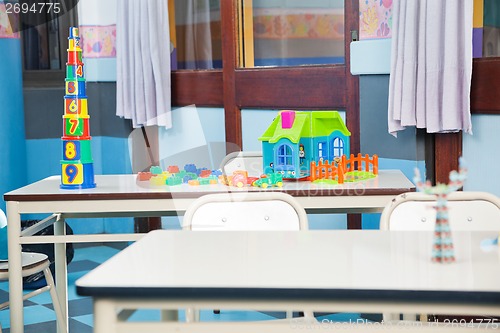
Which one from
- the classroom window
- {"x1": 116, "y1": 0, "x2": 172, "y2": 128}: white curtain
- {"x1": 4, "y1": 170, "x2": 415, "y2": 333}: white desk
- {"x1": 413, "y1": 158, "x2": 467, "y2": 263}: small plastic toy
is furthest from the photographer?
the classroom window

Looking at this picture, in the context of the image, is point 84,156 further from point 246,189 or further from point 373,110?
point 373,110

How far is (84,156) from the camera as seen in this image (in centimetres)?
308

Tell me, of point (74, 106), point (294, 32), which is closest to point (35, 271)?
point (74, 106)

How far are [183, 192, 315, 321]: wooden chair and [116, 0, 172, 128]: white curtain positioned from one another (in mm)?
2406

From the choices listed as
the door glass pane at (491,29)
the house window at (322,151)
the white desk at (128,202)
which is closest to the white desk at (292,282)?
the white desk at (128,202)

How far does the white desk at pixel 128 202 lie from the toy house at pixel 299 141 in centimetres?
15

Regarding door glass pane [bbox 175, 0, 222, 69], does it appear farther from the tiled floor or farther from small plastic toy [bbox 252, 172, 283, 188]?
small plastic toy [bbox 252, 172, 283, 188]

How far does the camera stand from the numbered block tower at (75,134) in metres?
3.05

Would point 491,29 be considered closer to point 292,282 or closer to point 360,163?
point 360,163

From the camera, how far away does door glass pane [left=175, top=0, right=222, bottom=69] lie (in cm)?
452

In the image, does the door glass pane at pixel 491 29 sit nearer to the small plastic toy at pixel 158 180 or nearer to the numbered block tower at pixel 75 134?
the small plastic toy at pixel 158 180

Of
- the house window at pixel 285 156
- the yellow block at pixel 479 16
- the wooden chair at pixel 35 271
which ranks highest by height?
the yellow block at pixel 479 16

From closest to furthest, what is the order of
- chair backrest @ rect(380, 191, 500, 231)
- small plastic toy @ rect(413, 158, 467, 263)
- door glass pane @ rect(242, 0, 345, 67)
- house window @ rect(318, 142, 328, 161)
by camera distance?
1. small plastic toy @ rect(413, 158, 467, 263)
2. chair backrest @ rect(380, 191, 500, 231)
3. house window @ rect(318, 142, 328, 161)
4. door glass pane @ rect(242, 0, 345, 67)

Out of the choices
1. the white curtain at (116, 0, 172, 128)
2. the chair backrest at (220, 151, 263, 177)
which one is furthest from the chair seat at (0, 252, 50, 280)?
the white curtain at (116, 0, 172, 128)
